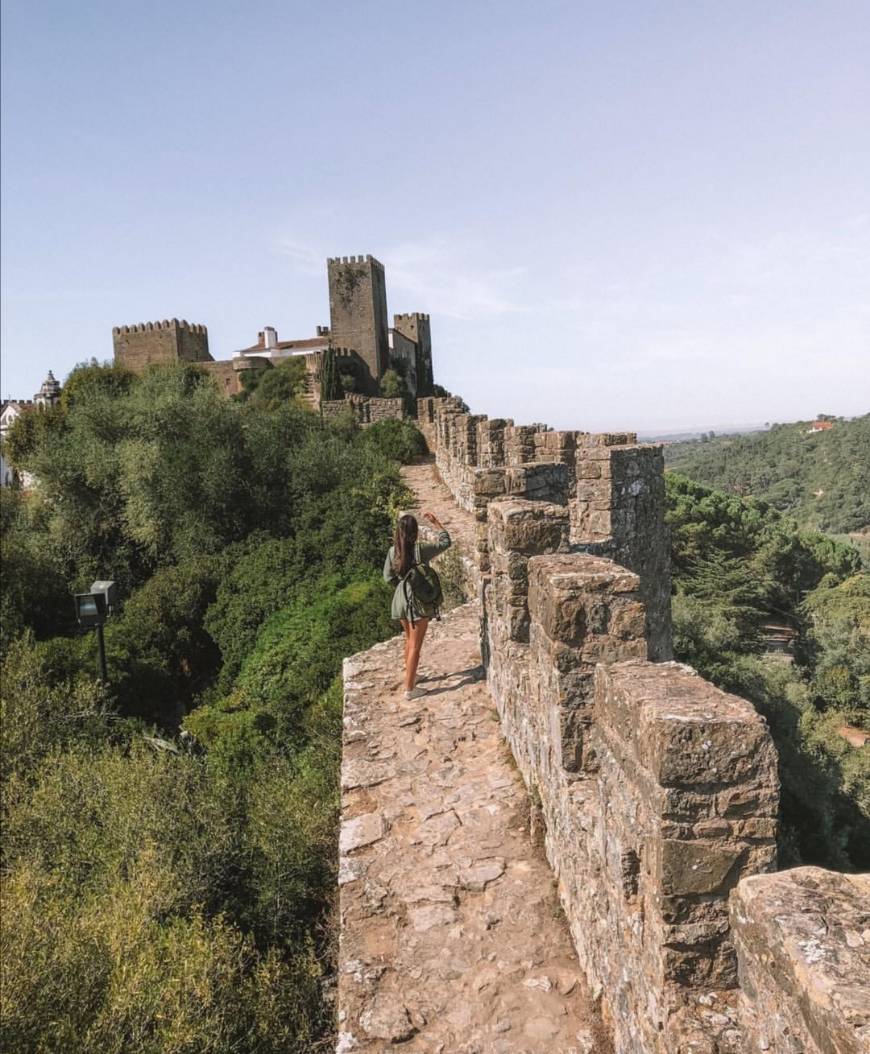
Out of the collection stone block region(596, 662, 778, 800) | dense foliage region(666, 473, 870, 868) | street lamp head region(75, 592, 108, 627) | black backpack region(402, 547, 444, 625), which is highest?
stone block region(596, 662, 778, 800)

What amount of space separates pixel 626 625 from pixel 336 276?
1457 inches

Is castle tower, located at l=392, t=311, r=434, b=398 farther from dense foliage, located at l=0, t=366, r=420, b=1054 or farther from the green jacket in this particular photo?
the green jacket

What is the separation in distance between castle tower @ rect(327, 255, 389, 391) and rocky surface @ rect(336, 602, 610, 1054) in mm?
33561

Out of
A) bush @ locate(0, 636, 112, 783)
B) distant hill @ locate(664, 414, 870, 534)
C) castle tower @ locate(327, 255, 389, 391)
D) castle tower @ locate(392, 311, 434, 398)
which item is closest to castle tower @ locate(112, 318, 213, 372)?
castle tower @ locate(327, 255, 389, 391)

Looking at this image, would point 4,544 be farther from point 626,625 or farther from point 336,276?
point 336,276

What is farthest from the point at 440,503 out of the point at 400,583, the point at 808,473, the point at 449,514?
the point at 808,473

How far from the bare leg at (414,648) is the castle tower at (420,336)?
130 ft

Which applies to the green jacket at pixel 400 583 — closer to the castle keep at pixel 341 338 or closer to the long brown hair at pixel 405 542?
the long brown hair at pixel 405 542

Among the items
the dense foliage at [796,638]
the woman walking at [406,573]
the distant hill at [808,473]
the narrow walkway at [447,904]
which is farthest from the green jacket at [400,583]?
the distant hill at [808,473]

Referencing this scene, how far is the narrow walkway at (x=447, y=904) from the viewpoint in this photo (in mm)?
2873

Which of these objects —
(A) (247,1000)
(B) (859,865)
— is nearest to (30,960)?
(A) (247,1000)

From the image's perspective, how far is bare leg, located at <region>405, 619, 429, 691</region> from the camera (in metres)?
5.78

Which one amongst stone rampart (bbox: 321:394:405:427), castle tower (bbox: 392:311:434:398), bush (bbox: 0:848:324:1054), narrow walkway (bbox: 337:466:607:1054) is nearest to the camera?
narrow walkway (bbox: 337:466:607:1054)

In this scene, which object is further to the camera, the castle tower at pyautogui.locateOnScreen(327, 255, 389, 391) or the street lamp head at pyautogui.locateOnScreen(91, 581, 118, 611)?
the castle tower at pyautogui.locateOnScreen(327, 255, 389, 391)
